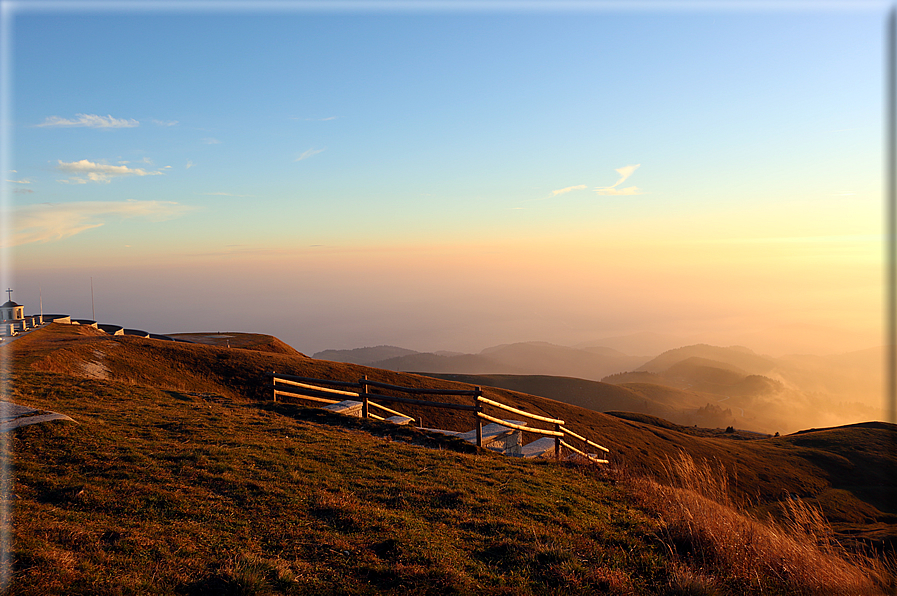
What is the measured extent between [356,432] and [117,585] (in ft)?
25.9

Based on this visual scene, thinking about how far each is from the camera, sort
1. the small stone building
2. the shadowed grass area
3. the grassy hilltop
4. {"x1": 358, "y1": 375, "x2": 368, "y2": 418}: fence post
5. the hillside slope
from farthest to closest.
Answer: the small stone building
the hillside slope
{"x1": 358, "y1": 375, "x2": 368, "y2": 418}: fence post
the grassy hilltop
the shadowed grass area

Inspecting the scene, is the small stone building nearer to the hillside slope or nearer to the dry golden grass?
the hillside slope

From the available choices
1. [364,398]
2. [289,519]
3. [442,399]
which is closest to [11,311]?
[442,399]

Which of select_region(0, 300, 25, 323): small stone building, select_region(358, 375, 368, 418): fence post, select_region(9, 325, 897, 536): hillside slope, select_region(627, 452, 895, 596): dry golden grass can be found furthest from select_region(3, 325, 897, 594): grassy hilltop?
select_region(0, 300, 25, 323): small stone building

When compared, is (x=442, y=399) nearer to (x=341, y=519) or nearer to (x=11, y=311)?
(x=341, y=519)

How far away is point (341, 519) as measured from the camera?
601 cm

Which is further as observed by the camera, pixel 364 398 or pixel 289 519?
pixel 364 398

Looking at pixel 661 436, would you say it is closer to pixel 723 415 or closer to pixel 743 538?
pixel 743 538

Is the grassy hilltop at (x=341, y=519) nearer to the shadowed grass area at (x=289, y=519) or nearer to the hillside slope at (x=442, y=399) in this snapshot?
the shadowed grass area at (x=289, y=519)

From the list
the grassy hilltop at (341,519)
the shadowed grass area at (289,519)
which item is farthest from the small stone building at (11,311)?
the shadowed grass area at (289,519)

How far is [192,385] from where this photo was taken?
21.8 m

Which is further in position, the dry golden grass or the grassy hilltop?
the dry golden grass

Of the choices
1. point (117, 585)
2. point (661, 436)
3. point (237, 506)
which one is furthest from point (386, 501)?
point (661, 436)

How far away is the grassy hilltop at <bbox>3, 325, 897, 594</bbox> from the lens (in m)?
4.60
